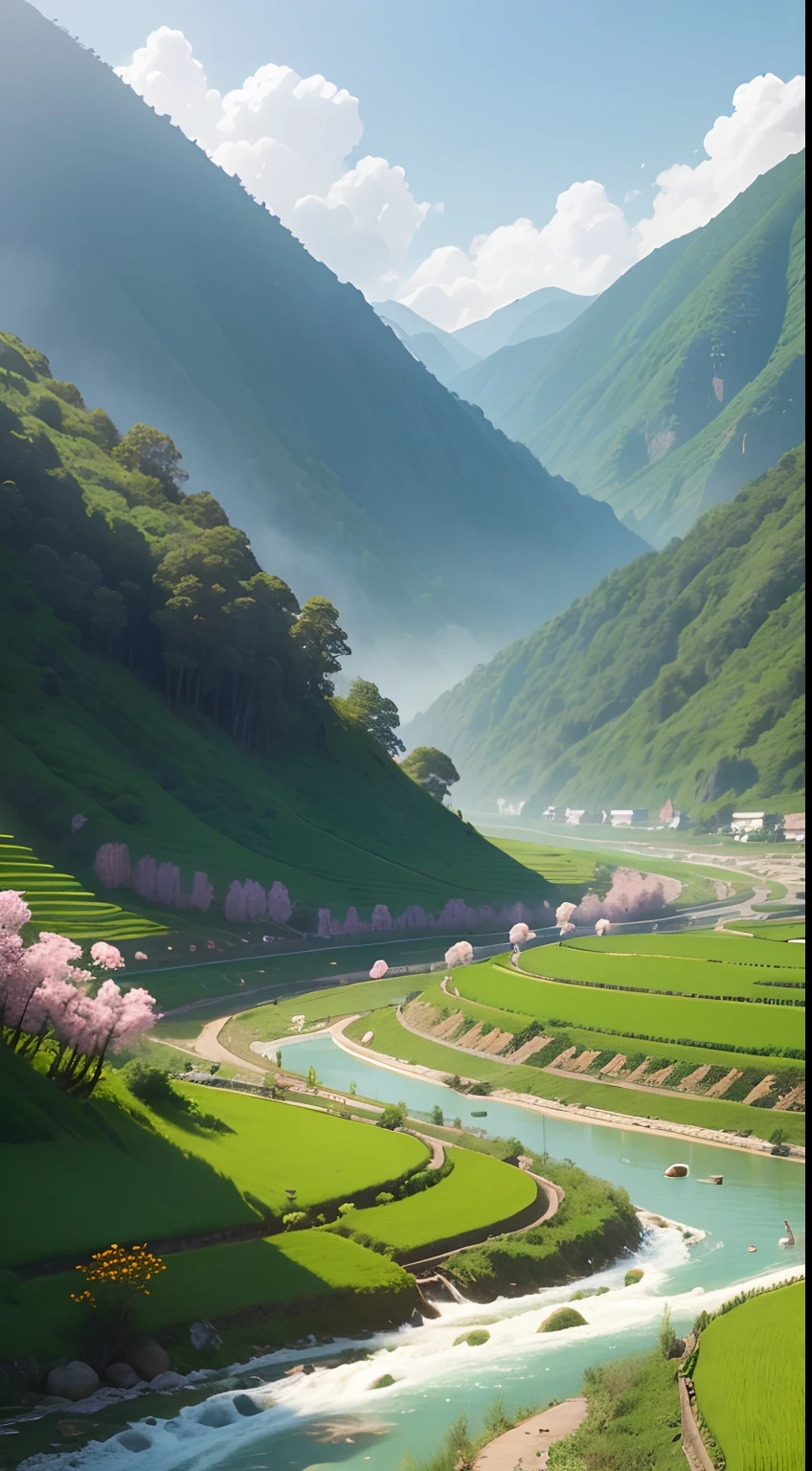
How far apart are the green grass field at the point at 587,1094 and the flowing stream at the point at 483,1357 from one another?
3939 millimetres

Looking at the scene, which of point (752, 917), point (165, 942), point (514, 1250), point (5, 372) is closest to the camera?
point (514, 1250)

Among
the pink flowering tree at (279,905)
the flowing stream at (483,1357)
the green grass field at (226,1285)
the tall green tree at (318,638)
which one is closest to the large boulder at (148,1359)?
the green grass field at (226,1285)

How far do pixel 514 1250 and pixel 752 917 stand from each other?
120m

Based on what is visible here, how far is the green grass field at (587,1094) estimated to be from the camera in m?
64.0

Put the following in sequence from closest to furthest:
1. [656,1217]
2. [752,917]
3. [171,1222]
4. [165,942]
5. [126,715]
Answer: [171,1222] < [656,1217] < [165,942] < [126,715] < [752,917]

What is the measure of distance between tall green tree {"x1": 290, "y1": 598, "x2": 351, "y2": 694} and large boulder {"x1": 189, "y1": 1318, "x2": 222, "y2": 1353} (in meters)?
132

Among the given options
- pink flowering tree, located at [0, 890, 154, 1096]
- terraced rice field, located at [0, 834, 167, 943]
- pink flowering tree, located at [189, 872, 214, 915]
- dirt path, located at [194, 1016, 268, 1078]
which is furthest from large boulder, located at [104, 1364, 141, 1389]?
pink flowering tree, located at [189, 872, 214, 915]

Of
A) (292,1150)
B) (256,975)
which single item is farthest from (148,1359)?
(256,975)

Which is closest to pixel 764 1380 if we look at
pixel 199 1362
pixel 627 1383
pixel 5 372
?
pixel 627 1383

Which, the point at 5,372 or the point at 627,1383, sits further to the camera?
the point at 5,372

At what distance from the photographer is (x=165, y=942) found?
109m

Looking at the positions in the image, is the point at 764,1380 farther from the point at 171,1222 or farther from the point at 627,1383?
the point at 171,1222

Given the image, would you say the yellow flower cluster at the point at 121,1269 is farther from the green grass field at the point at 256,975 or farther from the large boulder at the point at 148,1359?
the green grass field at the point at 256,975

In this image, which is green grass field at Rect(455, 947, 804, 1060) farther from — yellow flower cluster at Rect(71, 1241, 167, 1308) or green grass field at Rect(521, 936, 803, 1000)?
yellow flower cluster at Rect(71, 1241, 167, 1308)
